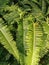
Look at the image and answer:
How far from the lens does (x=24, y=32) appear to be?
13.9ft

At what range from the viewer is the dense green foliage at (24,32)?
402 centimetres

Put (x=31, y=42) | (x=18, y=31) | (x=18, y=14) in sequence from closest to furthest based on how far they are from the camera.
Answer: (x=31, y=42), (x=18, y=31), (x=18, y=14)

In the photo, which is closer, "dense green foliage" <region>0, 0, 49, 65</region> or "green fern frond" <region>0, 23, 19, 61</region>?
"dense green foliage" <region>0, 0, 49, 65</region>

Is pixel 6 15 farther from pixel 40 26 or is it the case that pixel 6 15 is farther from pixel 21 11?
pixel 40 26

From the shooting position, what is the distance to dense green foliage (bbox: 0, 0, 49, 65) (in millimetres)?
4016

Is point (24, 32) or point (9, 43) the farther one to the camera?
point (24, 32)

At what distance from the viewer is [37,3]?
497cm

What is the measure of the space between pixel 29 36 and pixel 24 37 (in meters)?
0.16

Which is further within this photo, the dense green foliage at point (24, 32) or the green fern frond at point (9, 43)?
the green fern frond at point (9, 43)

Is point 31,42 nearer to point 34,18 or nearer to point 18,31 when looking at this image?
point 18,31

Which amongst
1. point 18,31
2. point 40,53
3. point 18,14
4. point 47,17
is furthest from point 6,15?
point 40,53

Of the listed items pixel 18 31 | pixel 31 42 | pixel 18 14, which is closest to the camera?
pixel 31 42

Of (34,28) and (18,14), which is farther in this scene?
(18,14)

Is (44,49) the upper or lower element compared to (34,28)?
lower
